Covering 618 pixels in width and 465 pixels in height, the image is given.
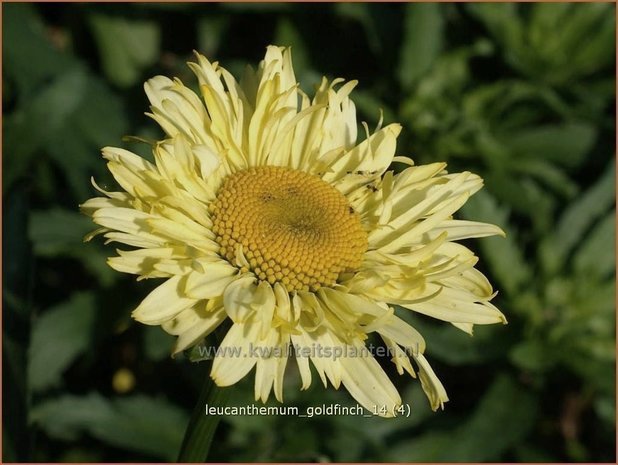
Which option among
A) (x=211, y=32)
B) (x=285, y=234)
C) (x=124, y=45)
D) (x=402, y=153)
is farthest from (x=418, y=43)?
(x=285, y=234)

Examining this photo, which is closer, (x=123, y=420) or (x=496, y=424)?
(x=123, y=420)

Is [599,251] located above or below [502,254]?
above

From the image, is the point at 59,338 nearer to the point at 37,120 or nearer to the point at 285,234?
the point at 37,120

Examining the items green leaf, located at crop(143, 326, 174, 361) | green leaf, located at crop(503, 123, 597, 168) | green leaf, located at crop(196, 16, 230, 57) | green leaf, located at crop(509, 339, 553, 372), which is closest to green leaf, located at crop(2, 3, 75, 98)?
green leaf, located at crop(196, 16, 230, 57)

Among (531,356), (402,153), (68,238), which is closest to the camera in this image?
(68,238)

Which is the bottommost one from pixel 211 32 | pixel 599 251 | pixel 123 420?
pixel 123 420

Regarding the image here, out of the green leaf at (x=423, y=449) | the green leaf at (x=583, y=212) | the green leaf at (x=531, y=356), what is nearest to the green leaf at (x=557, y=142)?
the green leaf at (x=583, y=212)

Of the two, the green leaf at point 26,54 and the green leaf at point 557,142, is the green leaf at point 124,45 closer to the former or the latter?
the green leaf at point 26,54
